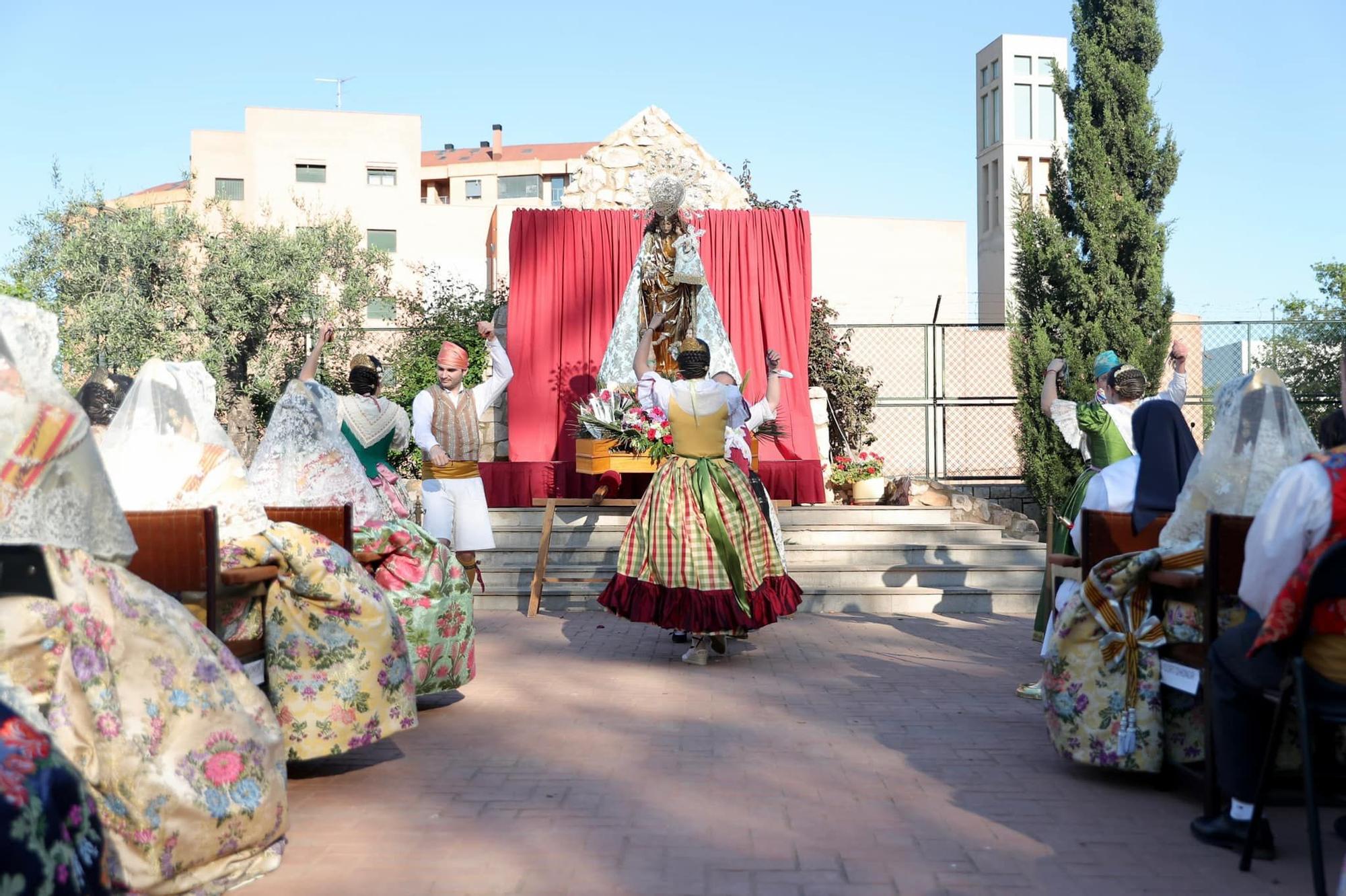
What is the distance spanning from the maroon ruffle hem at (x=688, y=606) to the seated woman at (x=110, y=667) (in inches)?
160

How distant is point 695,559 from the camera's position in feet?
23.4

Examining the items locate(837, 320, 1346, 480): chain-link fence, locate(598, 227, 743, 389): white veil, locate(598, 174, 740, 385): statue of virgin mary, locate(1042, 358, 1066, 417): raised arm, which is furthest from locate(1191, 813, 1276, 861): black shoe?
locate(837, 320, 1346, 480): chain-link fence

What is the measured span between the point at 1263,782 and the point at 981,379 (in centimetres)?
1771

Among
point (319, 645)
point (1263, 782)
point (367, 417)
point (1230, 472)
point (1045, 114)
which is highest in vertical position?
point (1045, 114)

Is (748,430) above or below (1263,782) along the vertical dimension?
above

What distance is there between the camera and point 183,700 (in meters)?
3.15

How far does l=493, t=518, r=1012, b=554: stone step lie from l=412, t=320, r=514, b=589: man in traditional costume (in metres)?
3.07

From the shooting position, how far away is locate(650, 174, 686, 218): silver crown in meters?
10.9

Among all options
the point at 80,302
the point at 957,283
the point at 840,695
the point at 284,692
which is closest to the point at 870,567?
the point at 840,695

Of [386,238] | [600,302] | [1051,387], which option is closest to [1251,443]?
[1051,387]

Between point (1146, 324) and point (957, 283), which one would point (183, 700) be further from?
point (957, 283)

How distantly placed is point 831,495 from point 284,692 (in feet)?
31.7

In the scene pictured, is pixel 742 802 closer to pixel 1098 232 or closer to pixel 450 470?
pixel 450 470

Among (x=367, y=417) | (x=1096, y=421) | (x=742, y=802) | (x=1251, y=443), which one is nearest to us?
(x=1251, y=443)
